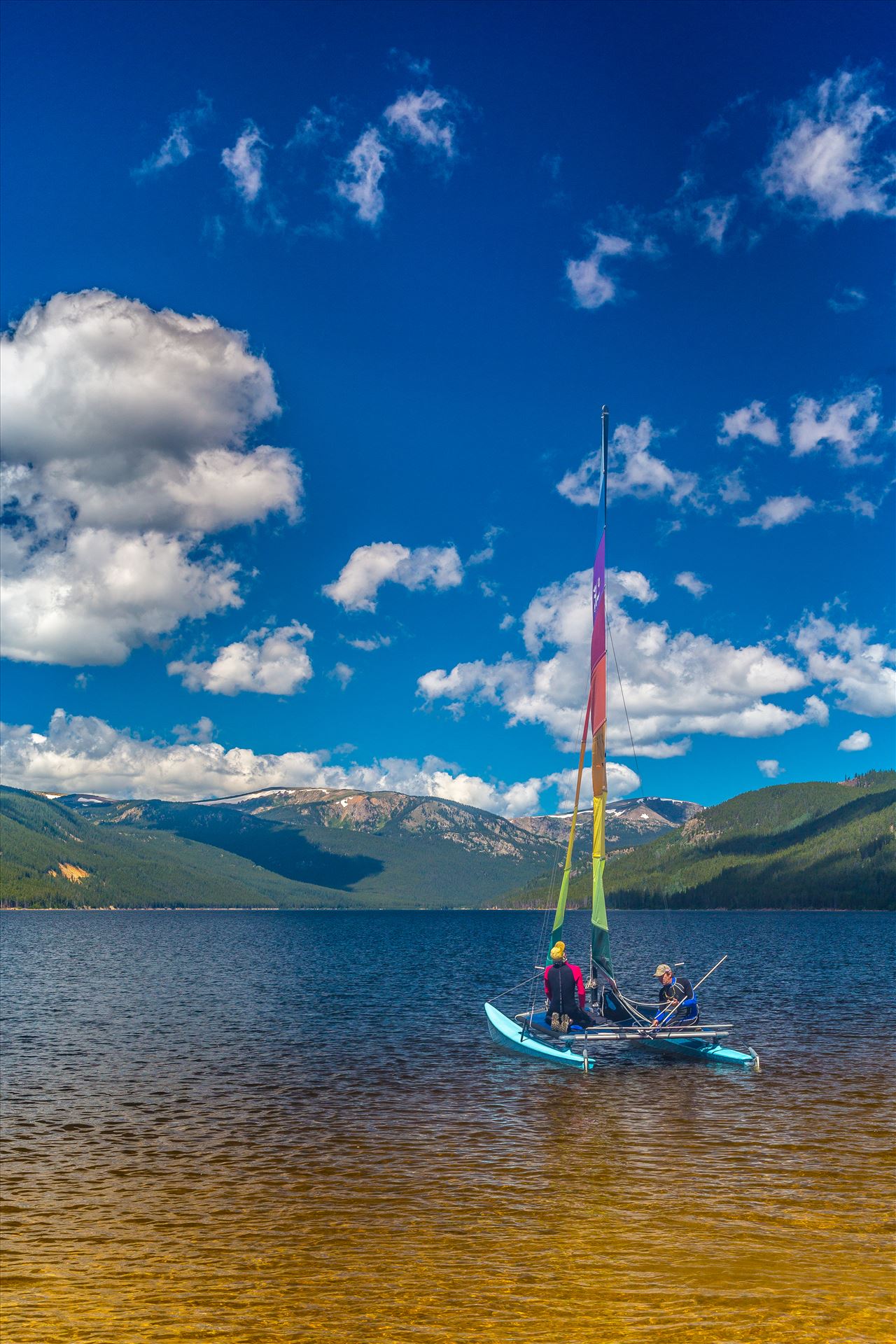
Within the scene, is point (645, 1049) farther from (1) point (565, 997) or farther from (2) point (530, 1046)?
(1) point (565, 997)

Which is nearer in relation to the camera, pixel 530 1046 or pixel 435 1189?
pixel 435 1189

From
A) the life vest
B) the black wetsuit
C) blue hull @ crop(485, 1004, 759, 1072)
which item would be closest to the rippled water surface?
blue hull @ crop(485, 1004, 759, 1072)

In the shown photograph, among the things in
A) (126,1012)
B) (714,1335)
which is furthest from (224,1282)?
(126,1012)

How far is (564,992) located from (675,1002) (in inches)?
196

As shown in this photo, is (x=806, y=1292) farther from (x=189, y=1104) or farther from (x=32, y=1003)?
(x=32, y=1003)

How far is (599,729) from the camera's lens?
40.1 m

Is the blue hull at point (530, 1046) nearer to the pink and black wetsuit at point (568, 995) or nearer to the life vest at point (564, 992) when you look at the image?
the pink and black wetsuit at point (568, 995)

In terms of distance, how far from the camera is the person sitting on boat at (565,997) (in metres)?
37.9

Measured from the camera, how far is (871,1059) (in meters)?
40.2

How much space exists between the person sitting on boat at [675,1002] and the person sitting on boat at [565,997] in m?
3.30

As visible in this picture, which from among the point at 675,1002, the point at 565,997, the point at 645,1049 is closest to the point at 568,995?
the point at 565,997

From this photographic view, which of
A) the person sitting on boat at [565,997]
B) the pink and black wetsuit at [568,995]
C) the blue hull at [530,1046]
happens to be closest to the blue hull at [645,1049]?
the blue hull at [530,1046]

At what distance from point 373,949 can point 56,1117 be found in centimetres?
11619

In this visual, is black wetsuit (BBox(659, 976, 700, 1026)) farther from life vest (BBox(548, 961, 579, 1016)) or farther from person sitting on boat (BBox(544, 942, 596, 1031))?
life vest (BBox(548, 961, 579, 1016))
